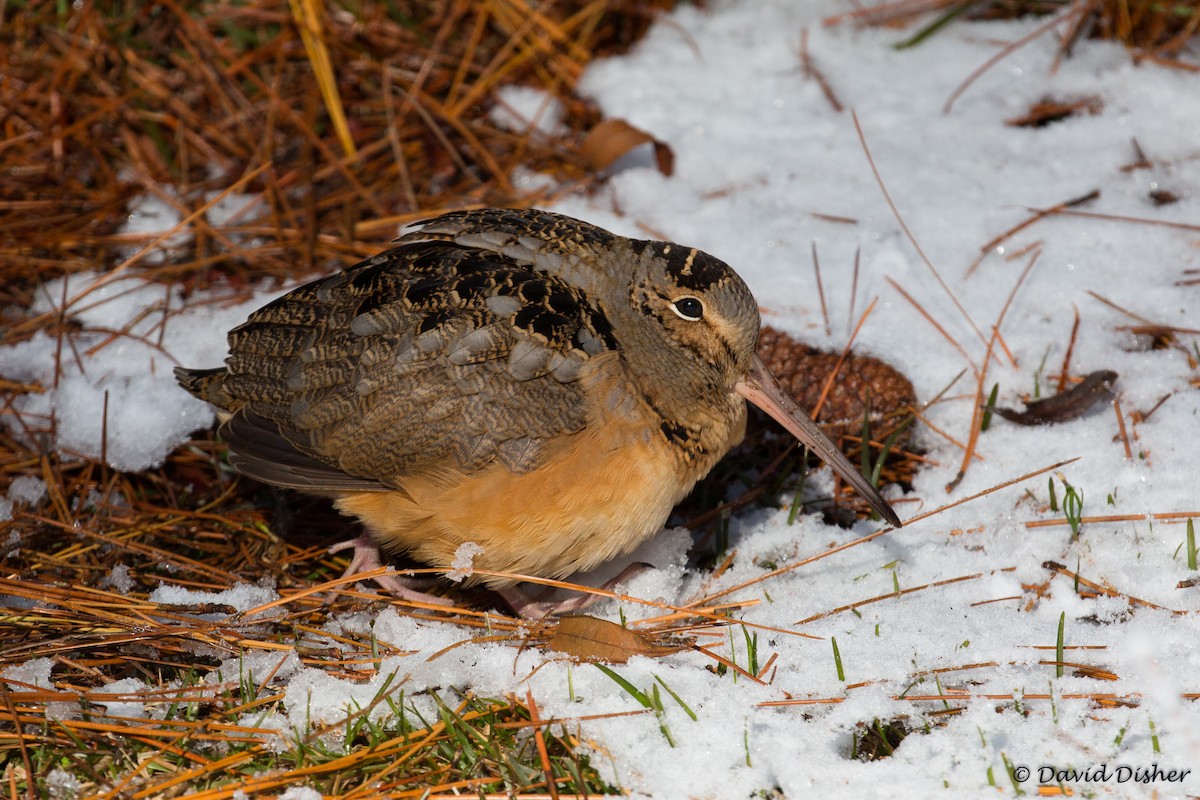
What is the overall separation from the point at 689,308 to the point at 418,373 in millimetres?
852

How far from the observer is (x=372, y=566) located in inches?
152

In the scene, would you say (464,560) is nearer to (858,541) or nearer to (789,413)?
(789,413)

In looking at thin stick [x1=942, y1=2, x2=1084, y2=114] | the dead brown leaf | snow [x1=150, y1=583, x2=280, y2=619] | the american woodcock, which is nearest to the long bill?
the american woodcock

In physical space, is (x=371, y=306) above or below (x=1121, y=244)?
above

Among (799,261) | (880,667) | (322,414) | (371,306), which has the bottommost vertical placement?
(880,667)

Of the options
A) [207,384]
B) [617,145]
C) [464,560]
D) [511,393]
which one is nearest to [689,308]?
[511,393]

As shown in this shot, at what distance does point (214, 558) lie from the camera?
3.96 m

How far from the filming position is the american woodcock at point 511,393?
333 centimetres

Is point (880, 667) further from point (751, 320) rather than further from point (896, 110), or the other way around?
point (896, 110)

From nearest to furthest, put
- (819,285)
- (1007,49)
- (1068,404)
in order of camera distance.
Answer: (1068,404) → (819,285) → (1007,49)

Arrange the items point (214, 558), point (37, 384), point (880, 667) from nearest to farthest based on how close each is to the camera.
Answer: point (880, 667)
point (214, 558)
point (37, 384)

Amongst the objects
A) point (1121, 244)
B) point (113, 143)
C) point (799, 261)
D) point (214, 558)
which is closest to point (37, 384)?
point (214, 558)

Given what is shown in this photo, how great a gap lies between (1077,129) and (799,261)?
5.10ft

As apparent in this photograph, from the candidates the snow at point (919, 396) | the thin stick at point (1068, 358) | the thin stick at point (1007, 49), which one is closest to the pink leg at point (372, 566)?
the snow at point (919, 396)
